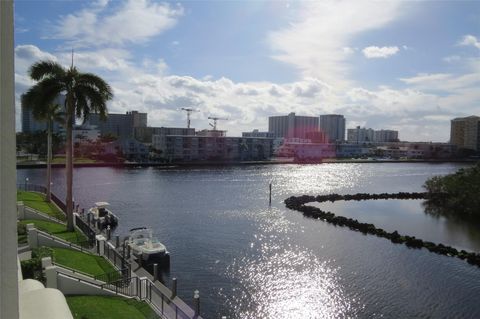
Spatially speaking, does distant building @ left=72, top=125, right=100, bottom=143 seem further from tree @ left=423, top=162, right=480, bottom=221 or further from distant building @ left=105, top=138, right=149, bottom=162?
tree @ left=423, top=162, right=480, bottom=221

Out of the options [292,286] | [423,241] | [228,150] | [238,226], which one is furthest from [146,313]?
[228,150]

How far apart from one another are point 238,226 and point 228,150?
117m

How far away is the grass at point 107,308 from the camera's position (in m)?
15.1

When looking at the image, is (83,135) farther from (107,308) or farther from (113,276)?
(107,308)

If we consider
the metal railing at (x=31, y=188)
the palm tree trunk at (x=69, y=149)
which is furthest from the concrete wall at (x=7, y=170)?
the metal railing at (x=31, y=188)

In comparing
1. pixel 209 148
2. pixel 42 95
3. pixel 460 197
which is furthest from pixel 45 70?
pixel 209 148

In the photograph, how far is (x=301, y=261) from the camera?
3112 centimetres

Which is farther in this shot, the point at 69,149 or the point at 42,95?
the point at 69,149

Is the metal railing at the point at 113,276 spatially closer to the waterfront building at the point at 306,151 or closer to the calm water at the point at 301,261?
the calm water at the point at 301,261

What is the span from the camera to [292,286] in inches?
1013

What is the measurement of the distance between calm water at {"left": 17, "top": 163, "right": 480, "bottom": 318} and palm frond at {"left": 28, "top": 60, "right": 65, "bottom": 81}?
15530mm

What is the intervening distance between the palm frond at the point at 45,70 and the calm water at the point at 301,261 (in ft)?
51.0

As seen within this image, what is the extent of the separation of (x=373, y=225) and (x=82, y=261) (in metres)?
31.0

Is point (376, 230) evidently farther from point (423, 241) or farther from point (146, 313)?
point (146, 313)
